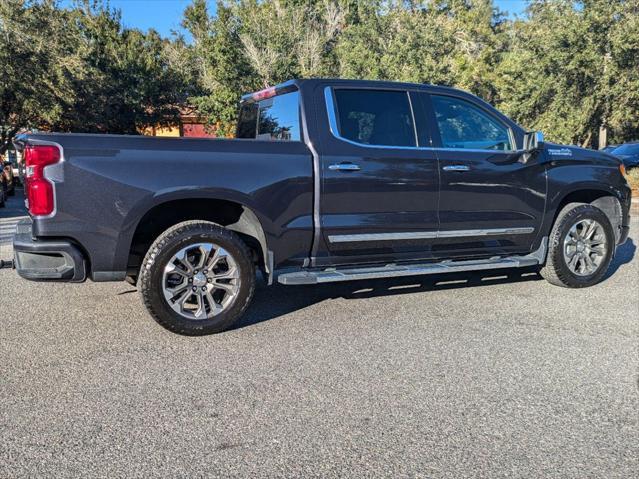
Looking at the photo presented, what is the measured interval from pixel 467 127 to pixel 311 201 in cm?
191

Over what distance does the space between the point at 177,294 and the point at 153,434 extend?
1.61 meters

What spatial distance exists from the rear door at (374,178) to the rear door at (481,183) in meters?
0.17

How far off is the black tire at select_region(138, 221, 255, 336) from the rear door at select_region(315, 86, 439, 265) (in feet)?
2.24

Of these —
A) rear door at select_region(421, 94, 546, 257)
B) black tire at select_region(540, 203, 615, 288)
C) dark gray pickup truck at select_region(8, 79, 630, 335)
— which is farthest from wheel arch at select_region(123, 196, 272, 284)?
black tire at select_region(540, 203, 615, 288)

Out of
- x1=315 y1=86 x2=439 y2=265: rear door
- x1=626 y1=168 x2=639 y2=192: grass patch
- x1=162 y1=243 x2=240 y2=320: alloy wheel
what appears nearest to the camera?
x1=162 y1=243 x2=240 y2=320: alloy wheel

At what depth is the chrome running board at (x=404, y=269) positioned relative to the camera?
4.69m

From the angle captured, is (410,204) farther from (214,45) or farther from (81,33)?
(81,33)

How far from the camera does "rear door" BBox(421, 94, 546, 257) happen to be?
5.30 metres

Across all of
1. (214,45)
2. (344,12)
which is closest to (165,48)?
(214,45)

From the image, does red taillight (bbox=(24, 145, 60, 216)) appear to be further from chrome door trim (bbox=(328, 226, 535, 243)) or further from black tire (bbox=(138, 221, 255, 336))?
chrome door trim (bbox=(328, 226, 535, 243))

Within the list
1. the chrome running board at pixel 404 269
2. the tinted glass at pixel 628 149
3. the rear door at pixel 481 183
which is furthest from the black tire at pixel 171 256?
the tinted glass at pixel 628 149

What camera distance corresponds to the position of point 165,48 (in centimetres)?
2778

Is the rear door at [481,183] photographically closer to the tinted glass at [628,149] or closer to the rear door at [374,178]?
the rear door at [374,178]

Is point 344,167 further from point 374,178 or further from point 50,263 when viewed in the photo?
point 50,263
